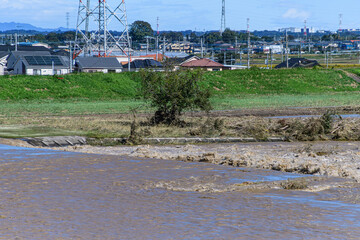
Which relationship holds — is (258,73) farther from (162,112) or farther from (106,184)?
(106,184)

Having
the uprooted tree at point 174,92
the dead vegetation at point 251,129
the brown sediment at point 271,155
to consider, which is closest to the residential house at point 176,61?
the uprooted tree at point 174,92

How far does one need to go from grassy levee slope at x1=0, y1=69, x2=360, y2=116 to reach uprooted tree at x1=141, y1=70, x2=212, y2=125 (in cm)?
1106

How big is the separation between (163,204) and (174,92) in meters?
17.9

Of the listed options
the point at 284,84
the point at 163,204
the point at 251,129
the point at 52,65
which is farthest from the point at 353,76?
the point at 163,204

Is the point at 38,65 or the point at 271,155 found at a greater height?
the point at 38,65

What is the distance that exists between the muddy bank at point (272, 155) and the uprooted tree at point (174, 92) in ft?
19.8

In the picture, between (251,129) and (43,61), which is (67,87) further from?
(251,129)

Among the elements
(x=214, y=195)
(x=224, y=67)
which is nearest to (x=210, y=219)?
(x=214, y=195)

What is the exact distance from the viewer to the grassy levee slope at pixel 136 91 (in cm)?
4766

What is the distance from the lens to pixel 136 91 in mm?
56312

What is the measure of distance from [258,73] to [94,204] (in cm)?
6337

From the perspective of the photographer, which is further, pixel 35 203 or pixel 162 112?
pixel 162 112

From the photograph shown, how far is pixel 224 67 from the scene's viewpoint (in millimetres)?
102000

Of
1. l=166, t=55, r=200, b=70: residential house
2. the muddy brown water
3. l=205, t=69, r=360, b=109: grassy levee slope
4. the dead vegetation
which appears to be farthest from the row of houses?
the muddy brown water
